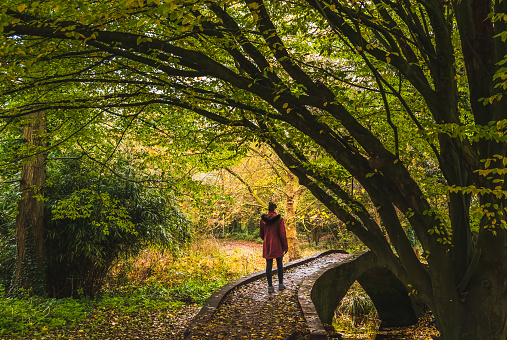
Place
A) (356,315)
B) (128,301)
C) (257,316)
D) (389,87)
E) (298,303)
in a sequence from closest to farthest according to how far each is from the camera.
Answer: (389,87) → (257,316) → (298,303) → (128,301) → (356,315)

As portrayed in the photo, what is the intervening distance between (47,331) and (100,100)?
12.7ft

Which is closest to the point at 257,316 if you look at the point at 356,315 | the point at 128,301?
the point at 128,301

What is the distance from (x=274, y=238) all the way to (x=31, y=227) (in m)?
5.69

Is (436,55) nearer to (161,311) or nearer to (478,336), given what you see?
(478,336)

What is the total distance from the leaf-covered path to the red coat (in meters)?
0.94

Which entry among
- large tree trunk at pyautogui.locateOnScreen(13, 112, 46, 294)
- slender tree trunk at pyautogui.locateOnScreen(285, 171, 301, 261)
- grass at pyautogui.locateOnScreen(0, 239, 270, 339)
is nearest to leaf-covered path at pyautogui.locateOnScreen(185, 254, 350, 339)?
grass at pyautogui.locateOnScreen(0, 239, 270, 339)

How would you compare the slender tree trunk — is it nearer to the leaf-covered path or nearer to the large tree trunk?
the leaf-covered path

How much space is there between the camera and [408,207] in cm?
515

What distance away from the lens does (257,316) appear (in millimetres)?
6699

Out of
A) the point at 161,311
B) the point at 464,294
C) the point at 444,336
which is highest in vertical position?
the point at 464,294

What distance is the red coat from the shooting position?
7934mm

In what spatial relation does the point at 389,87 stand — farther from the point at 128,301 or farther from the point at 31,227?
the point at 31,227

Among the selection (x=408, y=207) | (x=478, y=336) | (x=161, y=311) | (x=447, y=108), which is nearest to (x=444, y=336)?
(x=478, y=336)

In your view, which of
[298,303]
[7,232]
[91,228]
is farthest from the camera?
[7,232]
